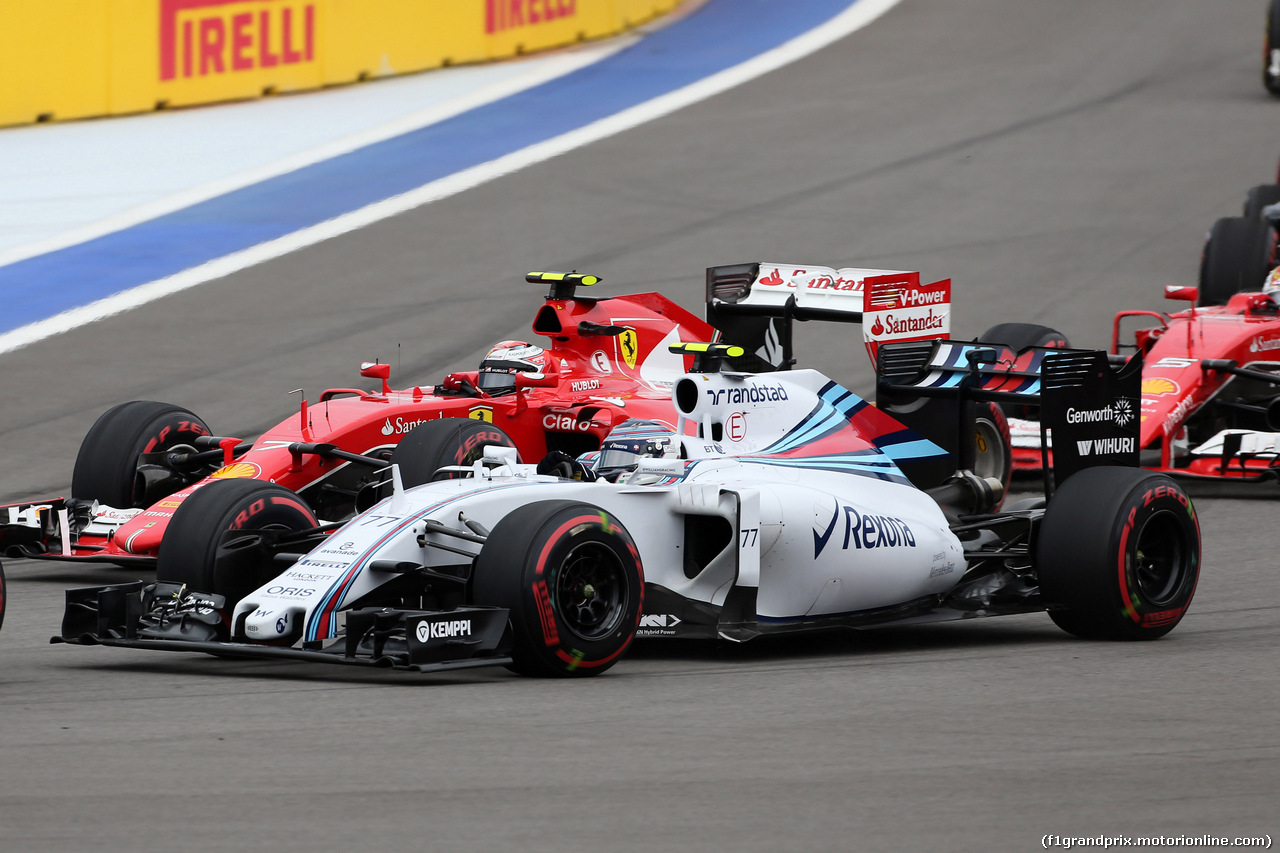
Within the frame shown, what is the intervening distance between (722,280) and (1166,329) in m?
5.45

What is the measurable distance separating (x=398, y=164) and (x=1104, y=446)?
17895 millimetres

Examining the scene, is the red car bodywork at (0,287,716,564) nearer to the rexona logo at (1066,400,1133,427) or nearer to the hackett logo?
the rexona logo at (1066,400,1133,427)

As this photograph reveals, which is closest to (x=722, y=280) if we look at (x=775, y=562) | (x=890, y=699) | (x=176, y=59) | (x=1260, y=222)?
(x=775, y=562)

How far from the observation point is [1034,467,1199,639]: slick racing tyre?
383 inches

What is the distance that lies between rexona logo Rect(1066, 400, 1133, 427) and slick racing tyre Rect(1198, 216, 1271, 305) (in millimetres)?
8379

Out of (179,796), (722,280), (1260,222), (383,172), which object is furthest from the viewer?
(383,172)

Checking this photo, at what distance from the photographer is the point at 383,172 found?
2681cm

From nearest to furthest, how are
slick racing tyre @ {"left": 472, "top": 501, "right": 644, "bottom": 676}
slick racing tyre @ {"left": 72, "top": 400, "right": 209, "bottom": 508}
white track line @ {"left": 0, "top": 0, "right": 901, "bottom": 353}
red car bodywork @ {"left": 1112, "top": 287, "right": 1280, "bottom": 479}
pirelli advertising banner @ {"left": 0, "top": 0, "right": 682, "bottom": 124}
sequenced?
slick racing tyre @ {"left": 472, "top": 501, "right": 644, "bottom": 676} < slick racing tyre @ {"left": 72, "top": 400, "right": 209, "bottom": 508} < red car bodywork @ {"left": 1112, "top": 287, "right": 1280, "bottom": 479} < white track line @ {"left": 0, "top": 0, "right": 901, "bottom": 353} < pirelli advertising banner @ {"left": 0, "top": 0, "right": 682, "bottom": 124}

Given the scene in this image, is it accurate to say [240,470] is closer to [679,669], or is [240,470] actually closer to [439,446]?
[439,446]

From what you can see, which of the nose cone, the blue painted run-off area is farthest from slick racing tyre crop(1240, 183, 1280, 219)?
the nose cone

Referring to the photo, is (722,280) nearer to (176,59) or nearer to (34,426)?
(34,426)

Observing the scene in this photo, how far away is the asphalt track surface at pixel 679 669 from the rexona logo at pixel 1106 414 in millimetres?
1128

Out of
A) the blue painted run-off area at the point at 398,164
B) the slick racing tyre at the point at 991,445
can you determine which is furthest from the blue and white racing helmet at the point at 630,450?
the blue painted run-off area at the point at 398,164

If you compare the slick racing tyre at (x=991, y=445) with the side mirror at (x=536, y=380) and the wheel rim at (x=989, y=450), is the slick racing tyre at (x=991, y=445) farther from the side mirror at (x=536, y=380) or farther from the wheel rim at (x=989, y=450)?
the side mirror at (x=536, y=380)
